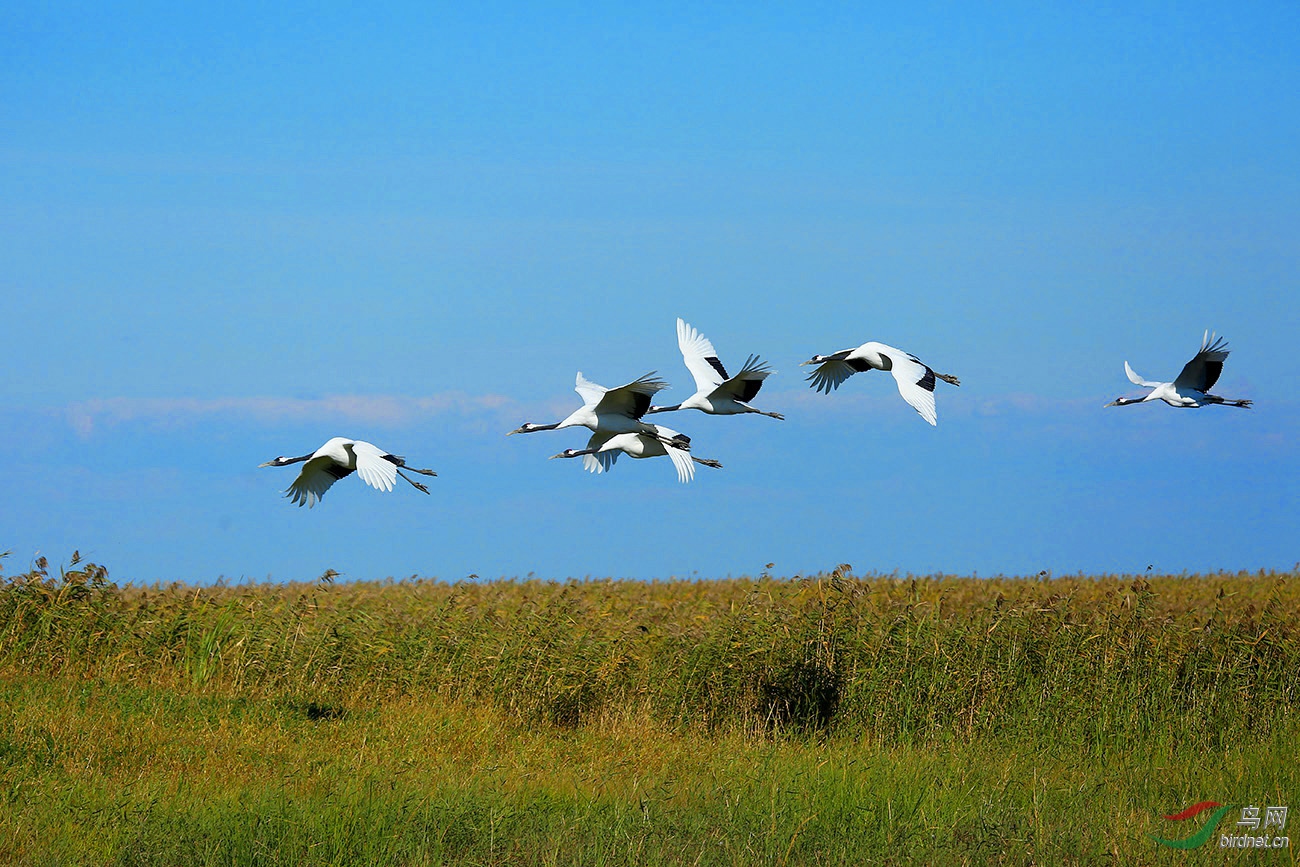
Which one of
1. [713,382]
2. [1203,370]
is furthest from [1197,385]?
[713,382]

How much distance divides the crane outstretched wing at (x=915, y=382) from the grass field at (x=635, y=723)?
2.49 meters

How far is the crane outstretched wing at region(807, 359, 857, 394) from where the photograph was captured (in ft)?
30.7

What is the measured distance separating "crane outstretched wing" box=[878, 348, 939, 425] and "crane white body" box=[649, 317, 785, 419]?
95 centimetres

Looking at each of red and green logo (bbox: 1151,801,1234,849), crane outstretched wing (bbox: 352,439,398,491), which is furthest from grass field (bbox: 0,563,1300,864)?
crane outstretched wing (bbox: 352,439,398,491)

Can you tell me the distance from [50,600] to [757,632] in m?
7.07

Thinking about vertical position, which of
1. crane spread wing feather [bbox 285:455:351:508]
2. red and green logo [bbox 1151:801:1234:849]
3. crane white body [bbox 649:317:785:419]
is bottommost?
red and green logo [bbox 1151:801:1234:849]

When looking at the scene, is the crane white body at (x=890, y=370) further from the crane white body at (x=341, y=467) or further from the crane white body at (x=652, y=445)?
the crane white body at (x=341, y=467)

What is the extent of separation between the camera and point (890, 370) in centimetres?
831

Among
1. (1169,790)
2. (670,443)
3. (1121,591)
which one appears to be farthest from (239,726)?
(1121,591)

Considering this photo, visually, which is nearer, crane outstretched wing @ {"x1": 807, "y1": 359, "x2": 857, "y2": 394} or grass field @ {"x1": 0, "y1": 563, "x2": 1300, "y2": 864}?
grass field @ {"x1": 0, "y1": 563, "x2": 1300, "y2": 864}

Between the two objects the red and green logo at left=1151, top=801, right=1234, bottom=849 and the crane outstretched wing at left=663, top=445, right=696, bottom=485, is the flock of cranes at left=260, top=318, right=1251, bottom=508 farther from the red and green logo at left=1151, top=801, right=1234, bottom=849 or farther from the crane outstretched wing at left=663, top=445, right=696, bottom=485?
the red and green logo at left=1151, top=801, right=1234, bottom=849

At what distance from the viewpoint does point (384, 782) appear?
7.47 metres

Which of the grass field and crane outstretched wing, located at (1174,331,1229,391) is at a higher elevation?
crane outstretched wing, located at (1174,331,1229,391)

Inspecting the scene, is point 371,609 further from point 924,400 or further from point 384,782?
point 924,400
